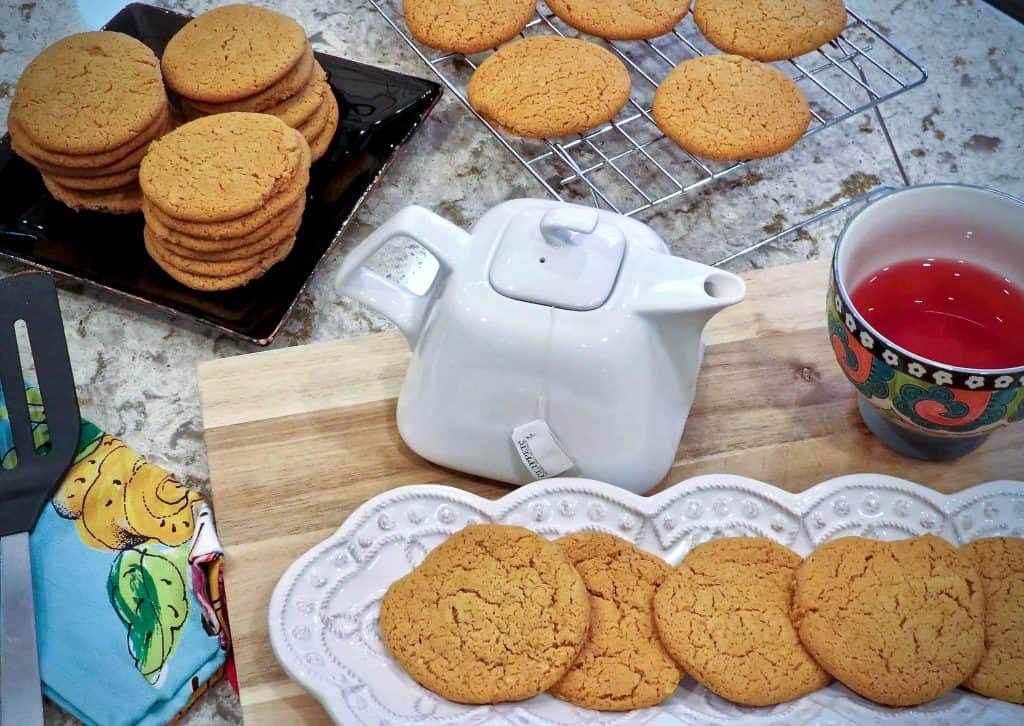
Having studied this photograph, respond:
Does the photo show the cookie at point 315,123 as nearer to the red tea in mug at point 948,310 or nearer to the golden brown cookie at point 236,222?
the golden brown cookie at point 236,222

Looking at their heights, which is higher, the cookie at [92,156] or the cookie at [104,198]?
the cookie at [92,156]

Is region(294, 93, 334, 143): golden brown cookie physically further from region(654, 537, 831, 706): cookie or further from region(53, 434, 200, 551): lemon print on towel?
region(654, 537, 831, 706): cookie

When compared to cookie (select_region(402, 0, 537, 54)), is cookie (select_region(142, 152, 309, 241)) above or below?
below

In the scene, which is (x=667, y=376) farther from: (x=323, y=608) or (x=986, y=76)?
(x=986, y=76)

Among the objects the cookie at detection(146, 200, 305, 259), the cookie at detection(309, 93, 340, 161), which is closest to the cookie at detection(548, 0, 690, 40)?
the cookie at detection(309, 93, 340, 161)

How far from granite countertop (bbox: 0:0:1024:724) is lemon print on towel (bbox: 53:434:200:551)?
0.17 feet

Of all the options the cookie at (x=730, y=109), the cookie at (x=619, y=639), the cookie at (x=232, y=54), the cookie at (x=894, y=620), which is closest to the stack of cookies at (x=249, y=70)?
the cookie at (x=232, y=54)

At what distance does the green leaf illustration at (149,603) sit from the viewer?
32.8 inches

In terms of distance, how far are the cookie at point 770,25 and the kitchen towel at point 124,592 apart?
0.71 m

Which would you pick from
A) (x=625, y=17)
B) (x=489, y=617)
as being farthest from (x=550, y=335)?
(x=625, y=17)

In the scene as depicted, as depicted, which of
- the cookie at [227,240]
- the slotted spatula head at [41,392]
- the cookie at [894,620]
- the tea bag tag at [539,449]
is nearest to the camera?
the cookie at [894,620]

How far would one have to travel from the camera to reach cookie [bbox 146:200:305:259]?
0.99 m

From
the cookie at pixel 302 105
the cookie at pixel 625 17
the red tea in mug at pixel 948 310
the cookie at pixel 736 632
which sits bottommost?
the cookie at pixel 736 632

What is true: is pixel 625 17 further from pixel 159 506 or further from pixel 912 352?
pixel 159 506
